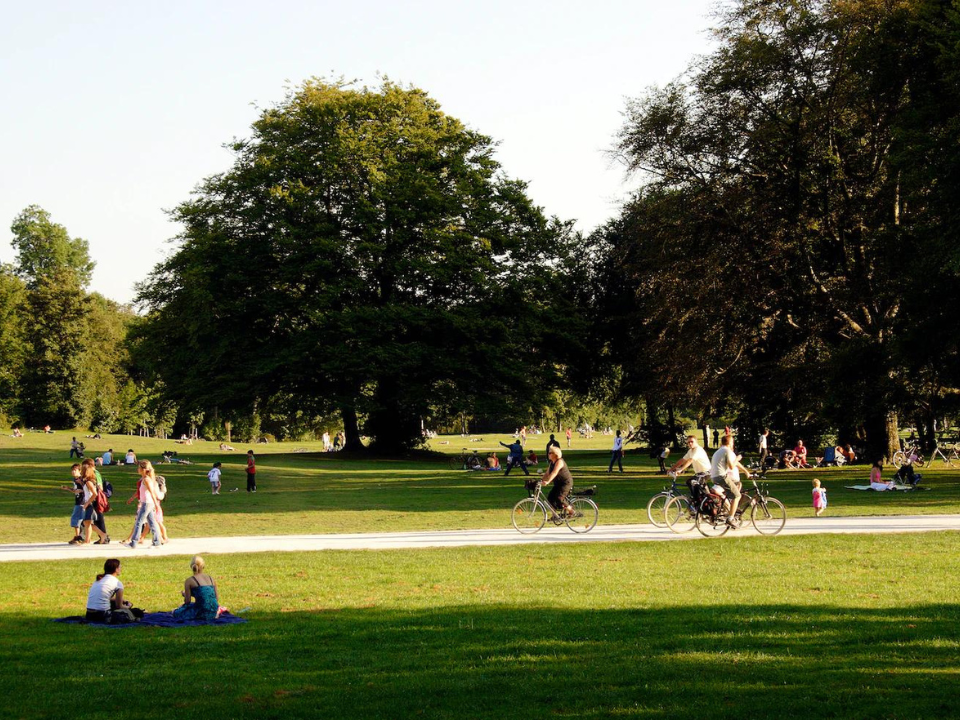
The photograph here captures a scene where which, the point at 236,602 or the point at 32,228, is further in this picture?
the point at 32,228

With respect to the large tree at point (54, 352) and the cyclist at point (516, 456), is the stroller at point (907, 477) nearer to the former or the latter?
the cyclist at point (516, 456)

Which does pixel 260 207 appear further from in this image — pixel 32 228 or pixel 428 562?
pixel 32 228

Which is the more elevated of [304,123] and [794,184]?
[304,123]

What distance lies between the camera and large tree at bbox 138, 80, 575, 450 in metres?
55.8

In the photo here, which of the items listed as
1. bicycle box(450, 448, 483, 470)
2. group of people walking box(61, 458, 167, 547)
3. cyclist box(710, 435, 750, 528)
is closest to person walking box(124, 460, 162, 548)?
group of people walking box(61, 458, 167, 547)

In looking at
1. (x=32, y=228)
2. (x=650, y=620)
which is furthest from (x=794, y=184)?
(x=32, y=228)

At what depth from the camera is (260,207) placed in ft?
187

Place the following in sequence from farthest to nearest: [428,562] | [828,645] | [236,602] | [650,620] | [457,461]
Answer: [457,461] < [428,562] < [236,602] < [650,620] < [828,645]

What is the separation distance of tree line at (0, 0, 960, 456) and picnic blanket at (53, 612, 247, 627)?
2277 cm

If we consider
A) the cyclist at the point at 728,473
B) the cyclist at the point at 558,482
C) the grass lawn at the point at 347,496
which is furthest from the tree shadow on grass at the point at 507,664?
the grass lawn at the point at 347,496

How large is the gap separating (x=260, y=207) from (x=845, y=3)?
3091cm

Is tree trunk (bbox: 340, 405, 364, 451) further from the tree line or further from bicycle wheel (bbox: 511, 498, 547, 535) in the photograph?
bicycle wheel (bbox: 511, 498, 547, 535)

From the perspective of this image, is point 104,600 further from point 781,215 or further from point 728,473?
point 781,215

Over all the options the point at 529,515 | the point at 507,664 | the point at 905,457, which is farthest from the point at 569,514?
the point at 905,457
